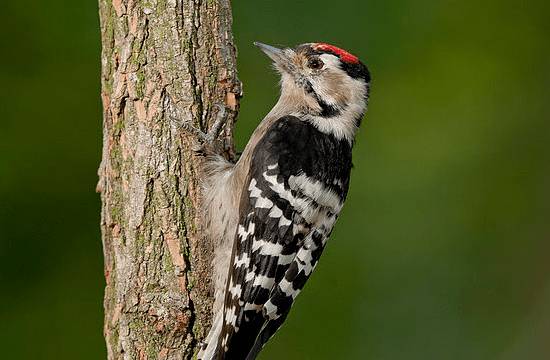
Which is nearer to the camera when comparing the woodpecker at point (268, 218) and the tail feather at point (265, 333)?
the woodpecker at point (268, 218)

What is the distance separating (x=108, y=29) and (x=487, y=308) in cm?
436

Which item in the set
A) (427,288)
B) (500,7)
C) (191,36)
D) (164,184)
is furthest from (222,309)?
(500,7)

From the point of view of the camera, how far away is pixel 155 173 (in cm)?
293

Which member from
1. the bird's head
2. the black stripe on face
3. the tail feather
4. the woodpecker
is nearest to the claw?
the woodpecker

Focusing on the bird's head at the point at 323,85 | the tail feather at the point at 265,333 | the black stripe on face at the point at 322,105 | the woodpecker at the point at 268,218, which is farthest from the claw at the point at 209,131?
the tail feather at the point at 265,333

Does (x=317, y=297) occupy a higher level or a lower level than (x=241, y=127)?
lower

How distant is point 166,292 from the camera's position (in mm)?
2902

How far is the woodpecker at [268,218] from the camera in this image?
9.91 feet

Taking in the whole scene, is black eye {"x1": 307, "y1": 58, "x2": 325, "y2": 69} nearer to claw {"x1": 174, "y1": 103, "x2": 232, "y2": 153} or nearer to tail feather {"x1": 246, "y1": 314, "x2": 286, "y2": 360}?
claw {"x1": 174, "y1": 103, "x2": 232, "y2": 153}

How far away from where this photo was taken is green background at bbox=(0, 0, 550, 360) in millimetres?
4859

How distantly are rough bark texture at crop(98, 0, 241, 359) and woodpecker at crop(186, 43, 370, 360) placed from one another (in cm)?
11

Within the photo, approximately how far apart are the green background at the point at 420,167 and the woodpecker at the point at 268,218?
1764 mm

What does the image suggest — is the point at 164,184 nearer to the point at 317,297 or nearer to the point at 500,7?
the point at 317,297

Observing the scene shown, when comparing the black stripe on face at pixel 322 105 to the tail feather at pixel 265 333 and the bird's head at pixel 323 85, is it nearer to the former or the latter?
the bird's head at pixel 323 85
